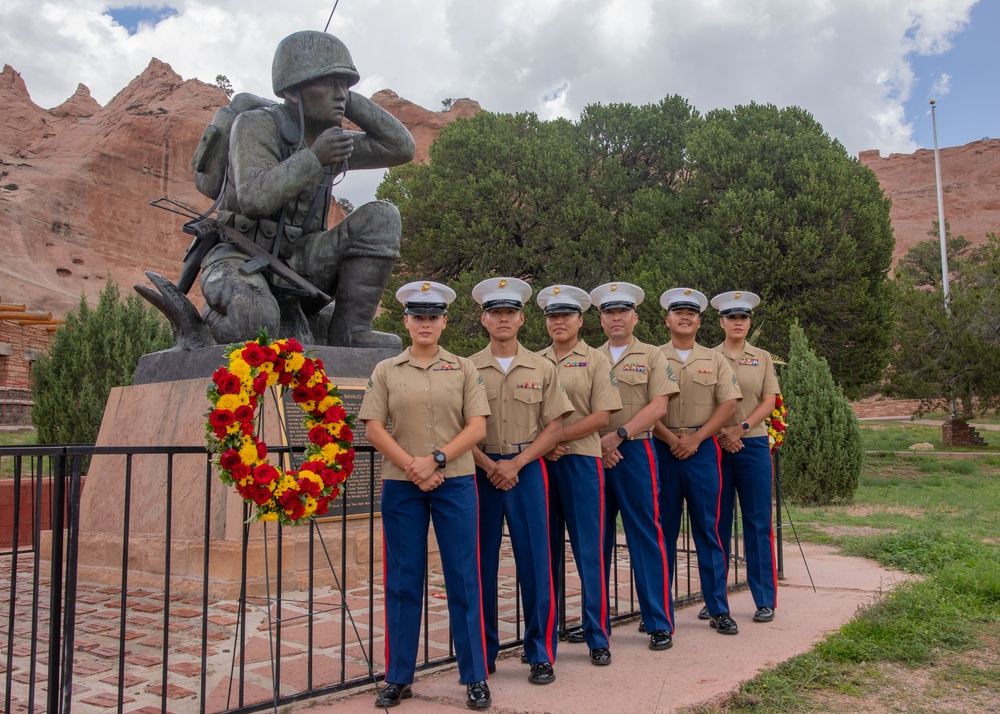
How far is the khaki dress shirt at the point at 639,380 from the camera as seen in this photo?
441 centimetres

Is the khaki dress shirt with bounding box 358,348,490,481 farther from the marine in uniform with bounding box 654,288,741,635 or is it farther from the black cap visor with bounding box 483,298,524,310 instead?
the marine in uniform with bounding box 654,288,741,635

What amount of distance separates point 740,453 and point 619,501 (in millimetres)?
1101

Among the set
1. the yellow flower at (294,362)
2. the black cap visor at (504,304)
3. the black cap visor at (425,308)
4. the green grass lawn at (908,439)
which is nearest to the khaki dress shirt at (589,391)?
the black cap visor at (504,304)

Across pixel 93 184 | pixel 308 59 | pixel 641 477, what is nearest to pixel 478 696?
pixel 641 477

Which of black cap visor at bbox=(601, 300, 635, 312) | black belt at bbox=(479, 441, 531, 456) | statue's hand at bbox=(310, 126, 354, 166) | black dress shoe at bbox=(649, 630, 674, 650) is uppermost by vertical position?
statue's hand at bbox=(310, 126, 354, 166)

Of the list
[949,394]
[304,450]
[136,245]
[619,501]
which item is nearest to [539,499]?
[619,501]

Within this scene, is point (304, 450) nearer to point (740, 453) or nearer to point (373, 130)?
point (740, 453)

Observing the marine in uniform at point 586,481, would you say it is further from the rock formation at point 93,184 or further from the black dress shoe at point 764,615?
the rock formation at point 93,184

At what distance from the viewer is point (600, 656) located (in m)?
3.87

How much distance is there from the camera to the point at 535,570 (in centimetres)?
374

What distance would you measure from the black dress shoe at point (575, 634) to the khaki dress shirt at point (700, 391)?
4.06 feet

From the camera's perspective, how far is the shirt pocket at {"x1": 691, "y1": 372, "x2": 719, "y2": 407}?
15.4 ft

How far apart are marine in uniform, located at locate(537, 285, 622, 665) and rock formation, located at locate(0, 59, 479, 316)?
32381 mm

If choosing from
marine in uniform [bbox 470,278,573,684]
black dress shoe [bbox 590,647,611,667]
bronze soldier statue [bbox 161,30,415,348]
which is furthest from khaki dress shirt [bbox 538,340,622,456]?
bronze soldier statue [bbox 161,30,415,348]
